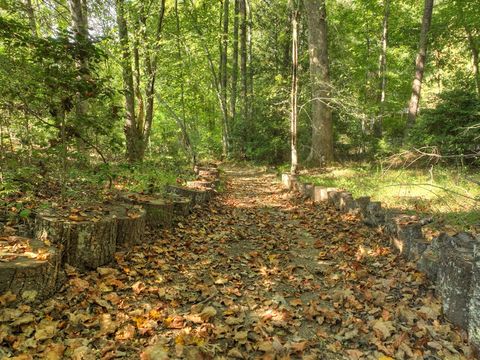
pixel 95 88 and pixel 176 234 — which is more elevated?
pixel 95 88

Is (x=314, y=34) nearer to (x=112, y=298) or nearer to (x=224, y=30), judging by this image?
(x=224, y=30)

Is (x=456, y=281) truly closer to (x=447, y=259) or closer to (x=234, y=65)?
(x=447, y=259)

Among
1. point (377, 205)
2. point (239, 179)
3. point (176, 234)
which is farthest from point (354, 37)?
point (176, 234)

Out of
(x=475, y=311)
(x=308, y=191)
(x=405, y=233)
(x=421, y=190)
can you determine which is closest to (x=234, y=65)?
(x=308, y=191)

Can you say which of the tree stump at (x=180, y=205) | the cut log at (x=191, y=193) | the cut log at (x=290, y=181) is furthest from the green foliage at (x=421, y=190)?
the cut log at (x=191, y=193)

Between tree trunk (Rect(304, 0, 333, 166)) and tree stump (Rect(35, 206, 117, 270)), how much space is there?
9.85 metres

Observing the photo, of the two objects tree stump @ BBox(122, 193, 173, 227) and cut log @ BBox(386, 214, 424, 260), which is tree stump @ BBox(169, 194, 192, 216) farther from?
cut log @ BBox(386, 214, 424, 260)

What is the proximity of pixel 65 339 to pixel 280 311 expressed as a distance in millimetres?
2080

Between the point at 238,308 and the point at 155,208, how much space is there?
236 cm

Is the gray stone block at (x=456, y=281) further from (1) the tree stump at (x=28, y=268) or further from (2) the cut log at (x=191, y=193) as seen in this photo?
(2) the cut log at (x=191, y=193)

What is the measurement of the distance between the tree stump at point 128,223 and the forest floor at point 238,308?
0.53 ft

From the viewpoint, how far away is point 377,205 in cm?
594

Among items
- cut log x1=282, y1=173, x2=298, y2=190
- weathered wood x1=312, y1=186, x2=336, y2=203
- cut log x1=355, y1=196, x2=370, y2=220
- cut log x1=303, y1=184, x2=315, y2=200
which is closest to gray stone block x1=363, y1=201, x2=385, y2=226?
cut log x1=355, y1=196, x2=370, y2=220

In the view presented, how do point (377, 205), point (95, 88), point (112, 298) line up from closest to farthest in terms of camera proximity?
point (112, 298) < point (95, 88) < point (377, 205)
